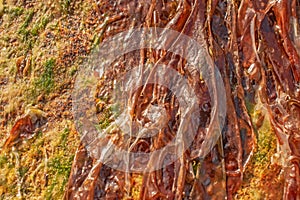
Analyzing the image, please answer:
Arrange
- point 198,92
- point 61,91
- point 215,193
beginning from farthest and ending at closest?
point 61,91 → point 198,92 → point 215,193

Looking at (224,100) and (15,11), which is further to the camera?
(15,11)

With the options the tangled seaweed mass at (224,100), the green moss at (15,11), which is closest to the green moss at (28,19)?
the green moss at (15,11)

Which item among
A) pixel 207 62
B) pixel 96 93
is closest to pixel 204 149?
pixel 207 62

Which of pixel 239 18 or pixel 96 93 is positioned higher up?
pixel 239 18

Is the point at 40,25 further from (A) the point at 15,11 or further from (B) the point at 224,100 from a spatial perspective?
(B) the point at 224,100

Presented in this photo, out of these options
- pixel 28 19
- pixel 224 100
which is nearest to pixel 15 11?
pixel 28 19

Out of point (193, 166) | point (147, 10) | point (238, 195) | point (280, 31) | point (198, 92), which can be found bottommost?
point (238, 195)

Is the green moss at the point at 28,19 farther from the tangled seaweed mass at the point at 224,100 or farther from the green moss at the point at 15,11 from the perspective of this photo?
the tangled seaweed mass at the point at 224,100

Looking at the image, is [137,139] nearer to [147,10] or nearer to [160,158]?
[160,158]
